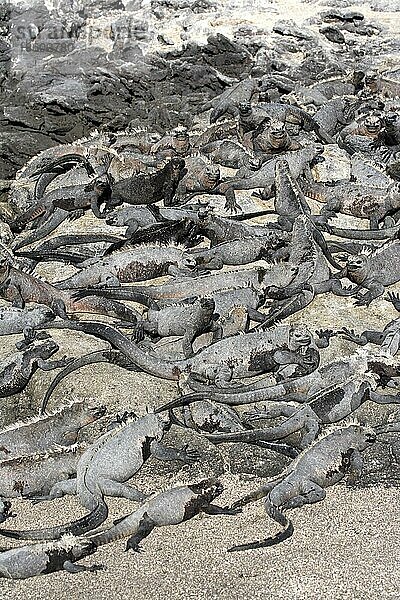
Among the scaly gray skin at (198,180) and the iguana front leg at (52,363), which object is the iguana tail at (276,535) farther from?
the scaly gray skin at (198,180)

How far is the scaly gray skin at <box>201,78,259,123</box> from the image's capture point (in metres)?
11.5

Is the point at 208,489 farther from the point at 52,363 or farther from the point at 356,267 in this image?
the point at 356,267

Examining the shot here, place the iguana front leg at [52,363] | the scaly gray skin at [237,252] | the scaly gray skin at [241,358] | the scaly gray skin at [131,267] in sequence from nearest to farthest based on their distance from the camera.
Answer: the scaly gray skin at [241,358] < the iguana front leg at [52,363] < the scaly gray skin at [131,267] < the scaly gray skin at [237,252]

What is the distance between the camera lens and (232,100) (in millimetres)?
11648

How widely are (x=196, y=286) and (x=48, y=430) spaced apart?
6.13ft

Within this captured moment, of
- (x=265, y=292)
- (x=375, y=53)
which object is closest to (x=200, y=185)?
(x=265, y=292)

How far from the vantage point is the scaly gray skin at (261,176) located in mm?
8922

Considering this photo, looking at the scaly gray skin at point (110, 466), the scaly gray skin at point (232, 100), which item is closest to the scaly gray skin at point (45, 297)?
the scaly gray skin at point (110, 466)

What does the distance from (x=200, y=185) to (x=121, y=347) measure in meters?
3.21

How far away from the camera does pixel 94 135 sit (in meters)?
11.0

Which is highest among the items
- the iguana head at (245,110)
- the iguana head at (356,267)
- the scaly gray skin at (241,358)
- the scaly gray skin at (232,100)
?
the scaly gray skin at (241,358)

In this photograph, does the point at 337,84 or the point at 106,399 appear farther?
the point at 337,84

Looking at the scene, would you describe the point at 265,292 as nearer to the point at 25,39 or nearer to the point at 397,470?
the point at 397,470

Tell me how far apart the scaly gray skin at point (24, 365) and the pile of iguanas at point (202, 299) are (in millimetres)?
14
